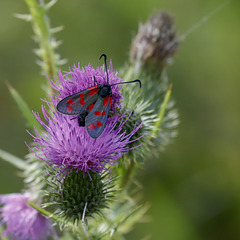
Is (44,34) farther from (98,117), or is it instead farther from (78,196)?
(78,196)

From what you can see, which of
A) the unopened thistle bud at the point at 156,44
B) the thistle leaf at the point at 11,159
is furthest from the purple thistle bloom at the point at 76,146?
the unopened thistle bud at the point at 156,44

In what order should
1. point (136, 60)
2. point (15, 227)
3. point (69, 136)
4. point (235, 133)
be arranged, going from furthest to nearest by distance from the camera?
1. point (235, 133)
2. point (136, 60)
3. point (15, 227)
4. point (69, 136)

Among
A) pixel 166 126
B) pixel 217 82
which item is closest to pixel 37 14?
pixel 166 126

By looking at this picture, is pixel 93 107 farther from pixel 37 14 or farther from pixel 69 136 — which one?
pixel 37 14

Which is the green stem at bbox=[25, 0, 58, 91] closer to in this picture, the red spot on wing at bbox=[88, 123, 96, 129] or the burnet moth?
the burnet moth

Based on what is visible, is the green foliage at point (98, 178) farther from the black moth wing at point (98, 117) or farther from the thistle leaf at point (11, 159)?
the black moth wing at point (98, 117)

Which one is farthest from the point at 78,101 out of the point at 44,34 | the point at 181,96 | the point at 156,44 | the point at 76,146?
the point at 181,96
